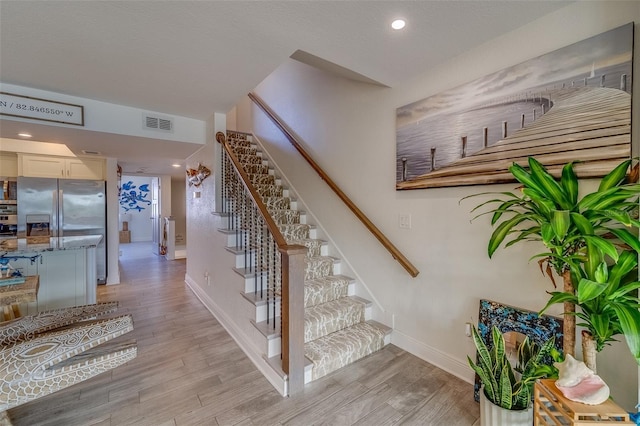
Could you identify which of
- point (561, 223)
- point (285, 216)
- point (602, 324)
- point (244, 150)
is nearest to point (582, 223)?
point (561, 223)

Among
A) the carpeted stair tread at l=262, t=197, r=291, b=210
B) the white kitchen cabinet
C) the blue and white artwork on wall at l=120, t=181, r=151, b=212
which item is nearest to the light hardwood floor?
the carpeted stair tread at l=262, t=197, r=291, b=210

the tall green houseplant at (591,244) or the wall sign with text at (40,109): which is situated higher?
the wall sign with text at (40,109)

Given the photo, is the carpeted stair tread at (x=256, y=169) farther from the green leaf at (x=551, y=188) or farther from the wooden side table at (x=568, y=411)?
the wooden side table at (x=568, y=411)

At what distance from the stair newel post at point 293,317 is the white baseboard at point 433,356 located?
102 centimetres

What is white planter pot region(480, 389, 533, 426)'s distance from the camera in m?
1.33

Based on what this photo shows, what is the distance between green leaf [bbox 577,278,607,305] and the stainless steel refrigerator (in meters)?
5.78

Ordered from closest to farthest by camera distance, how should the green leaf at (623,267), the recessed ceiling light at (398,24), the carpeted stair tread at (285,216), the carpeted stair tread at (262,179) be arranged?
1. the green leaf at (623,267)
2. the recessed ceiling light at (398,24)
3. the carpeted stair tread at (285,216)
4. the carpeted stair tread at (262,179)

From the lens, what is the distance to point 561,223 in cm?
115

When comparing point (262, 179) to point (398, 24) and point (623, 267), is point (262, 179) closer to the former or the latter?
point (398, 24)

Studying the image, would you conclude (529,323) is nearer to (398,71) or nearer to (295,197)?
(398,71)

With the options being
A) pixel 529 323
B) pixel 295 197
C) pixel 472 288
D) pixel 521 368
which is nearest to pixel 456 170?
pixel 472 288

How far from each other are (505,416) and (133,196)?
1184cm

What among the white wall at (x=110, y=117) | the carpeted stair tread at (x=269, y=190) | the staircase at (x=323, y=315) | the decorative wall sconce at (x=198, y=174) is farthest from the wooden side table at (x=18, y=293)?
the carpeted stair tread at (x=269, y=190)

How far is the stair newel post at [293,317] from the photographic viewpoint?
189 centimetres
